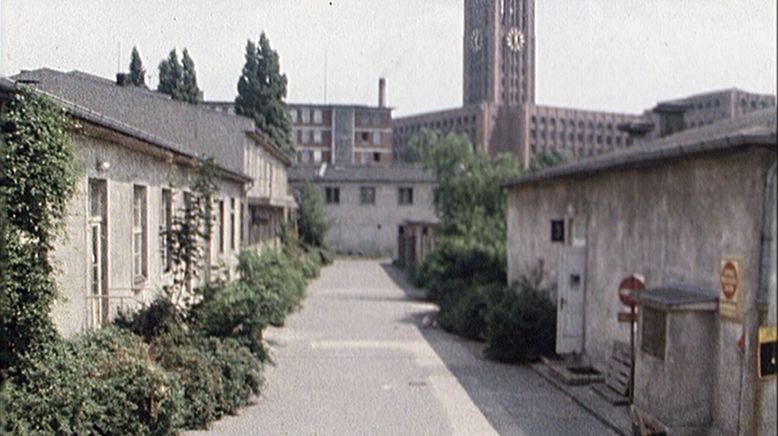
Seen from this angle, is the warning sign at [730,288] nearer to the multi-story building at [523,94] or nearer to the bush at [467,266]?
the multi-story building at [523,94]

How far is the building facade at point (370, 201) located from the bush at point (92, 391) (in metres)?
41.4

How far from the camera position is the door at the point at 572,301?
14.1 metres

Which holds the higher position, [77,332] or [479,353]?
[77,332]

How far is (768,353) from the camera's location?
296 centimetres

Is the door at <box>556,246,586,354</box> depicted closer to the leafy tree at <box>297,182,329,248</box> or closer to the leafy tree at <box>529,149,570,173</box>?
the leafy tree at <box>297,182,329,248</box>

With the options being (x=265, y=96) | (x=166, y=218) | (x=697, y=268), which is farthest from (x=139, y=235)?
(x=265, y=96)

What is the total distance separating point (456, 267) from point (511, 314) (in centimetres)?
815

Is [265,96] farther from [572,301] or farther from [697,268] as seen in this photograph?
[697,268]

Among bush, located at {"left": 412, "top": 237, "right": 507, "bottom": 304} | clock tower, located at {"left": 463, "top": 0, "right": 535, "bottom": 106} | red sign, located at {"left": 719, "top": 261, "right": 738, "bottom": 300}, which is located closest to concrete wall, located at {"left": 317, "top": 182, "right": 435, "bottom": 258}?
bush, located at {"left": 412, "top": 237, "right": 507, "bottom": 304}

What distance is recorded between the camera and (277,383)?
12734 millimetres

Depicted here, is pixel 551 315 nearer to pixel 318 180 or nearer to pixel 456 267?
pixel 456 267

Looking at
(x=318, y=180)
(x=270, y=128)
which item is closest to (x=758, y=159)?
(x=270, y=128)

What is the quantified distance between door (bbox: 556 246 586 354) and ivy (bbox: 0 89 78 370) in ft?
30.8

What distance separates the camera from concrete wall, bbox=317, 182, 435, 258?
50.7 m
